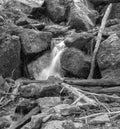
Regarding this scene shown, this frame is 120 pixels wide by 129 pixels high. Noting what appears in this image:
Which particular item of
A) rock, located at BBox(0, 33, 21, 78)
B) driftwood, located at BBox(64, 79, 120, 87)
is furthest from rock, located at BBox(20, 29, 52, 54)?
driftwood, located at BBox(64, 79, 120, 87)

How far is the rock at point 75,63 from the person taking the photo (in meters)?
12.6

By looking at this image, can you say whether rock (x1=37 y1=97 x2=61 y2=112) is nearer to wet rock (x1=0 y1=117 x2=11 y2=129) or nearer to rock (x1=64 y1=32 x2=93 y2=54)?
wet rock (x1=0 y1=117 x2=11 y2=129)

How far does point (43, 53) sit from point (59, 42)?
3.23 feet

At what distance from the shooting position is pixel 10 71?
48.4 feet

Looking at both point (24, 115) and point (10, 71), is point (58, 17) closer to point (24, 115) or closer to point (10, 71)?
point (10, 71)

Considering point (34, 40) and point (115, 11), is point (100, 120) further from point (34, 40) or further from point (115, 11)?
point (115, 11)

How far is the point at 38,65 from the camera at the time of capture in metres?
14.9

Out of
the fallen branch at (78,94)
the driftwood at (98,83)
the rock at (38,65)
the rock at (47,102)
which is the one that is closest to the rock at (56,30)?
the rock at (38,65)

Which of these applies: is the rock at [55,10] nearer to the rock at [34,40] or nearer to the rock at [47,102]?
the rock at [34,40]

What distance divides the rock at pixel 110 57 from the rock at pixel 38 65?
136 inches

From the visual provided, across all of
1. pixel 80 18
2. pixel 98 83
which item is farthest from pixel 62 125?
pixel 80 18

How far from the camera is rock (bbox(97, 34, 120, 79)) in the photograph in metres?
11.4

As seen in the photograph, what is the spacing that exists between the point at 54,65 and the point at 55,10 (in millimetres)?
6383

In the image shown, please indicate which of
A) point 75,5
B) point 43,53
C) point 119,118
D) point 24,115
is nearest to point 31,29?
point 43,53
